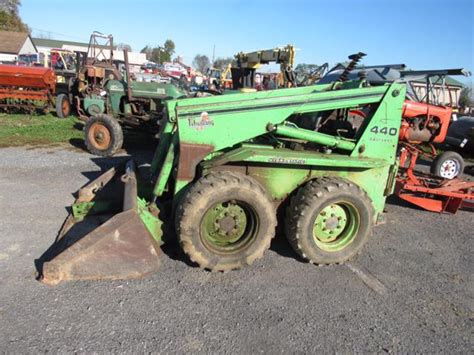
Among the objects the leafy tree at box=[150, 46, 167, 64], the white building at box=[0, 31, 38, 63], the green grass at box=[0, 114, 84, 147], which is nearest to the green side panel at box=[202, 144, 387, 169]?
the green grass at box=[0, 114, 84, 147]

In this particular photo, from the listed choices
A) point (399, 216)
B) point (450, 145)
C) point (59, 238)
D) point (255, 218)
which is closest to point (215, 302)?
point (255, 218)

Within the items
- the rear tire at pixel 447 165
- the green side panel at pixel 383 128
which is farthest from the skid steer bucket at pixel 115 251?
the rear tire at pixel 447 165

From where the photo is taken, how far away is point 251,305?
330cm

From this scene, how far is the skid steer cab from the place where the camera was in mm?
3416

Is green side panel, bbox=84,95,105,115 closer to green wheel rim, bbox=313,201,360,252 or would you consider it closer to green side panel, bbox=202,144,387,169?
green side panel, bbox=202,144,387,169

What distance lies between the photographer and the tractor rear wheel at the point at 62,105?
42.3 ft

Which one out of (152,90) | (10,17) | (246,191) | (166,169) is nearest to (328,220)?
(246,191)

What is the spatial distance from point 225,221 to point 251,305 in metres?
0.85

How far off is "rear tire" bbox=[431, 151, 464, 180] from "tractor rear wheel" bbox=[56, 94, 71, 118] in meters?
11.4

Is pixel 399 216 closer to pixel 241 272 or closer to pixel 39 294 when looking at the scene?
pixel 241 272

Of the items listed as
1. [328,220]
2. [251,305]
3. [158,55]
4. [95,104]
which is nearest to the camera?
[251,305]

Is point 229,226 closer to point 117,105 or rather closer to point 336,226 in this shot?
point 336,226

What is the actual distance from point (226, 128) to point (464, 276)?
2968 millimetres

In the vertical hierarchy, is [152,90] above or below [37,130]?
above
